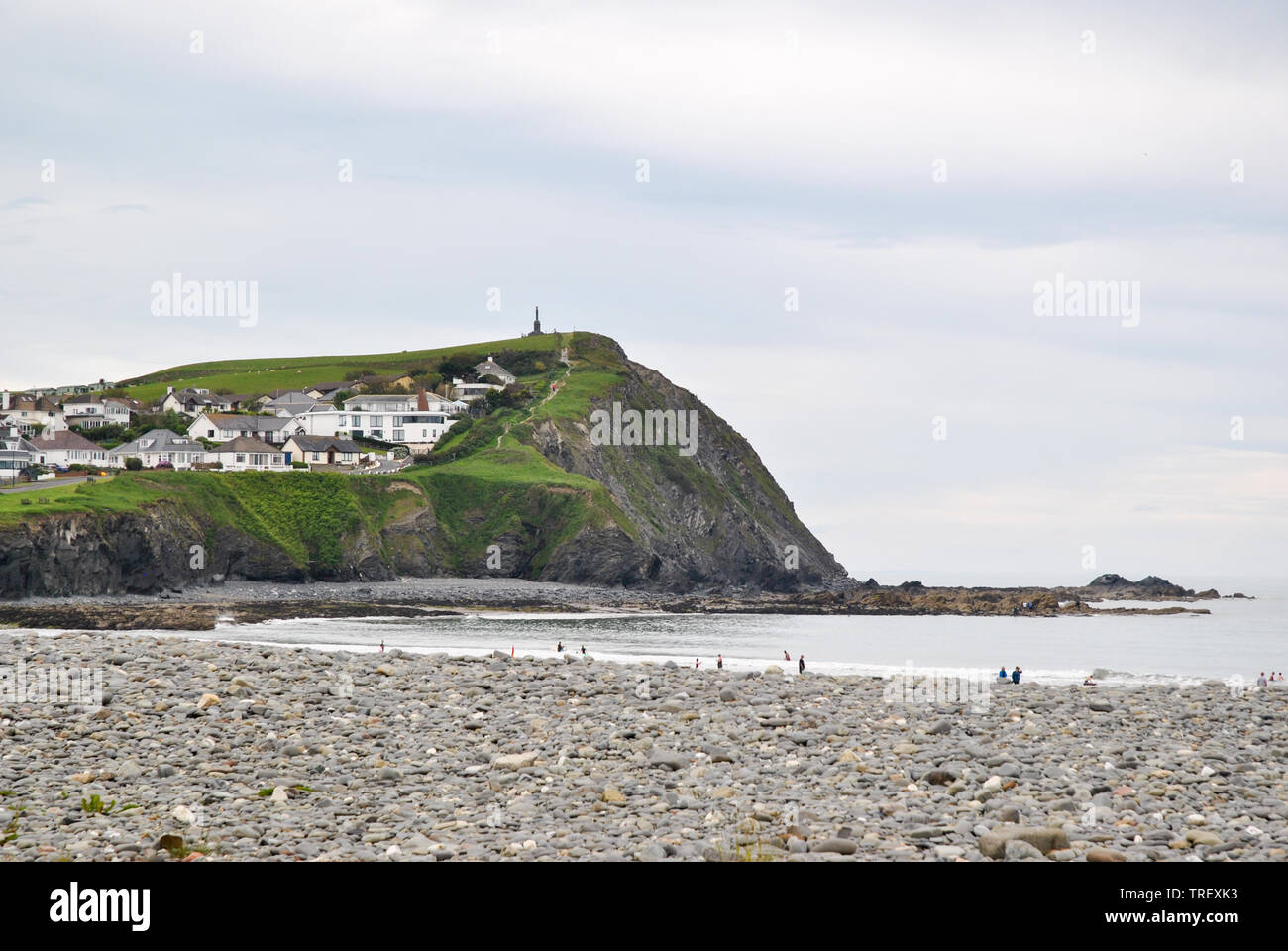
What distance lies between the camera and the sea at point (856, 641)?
53.1m

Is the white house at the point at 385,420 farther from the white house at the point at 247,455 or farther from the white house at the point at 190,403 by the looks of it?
the white house at the point at 247,455

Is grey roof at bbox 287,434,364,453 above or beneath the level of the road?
above

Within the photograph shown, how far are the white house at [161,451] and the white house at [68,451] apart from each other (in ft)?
5.15

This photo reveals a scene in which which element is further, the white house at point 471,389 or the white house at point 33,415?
the white house at point 471,389

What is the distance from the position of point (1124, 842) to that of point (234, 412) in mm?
152562

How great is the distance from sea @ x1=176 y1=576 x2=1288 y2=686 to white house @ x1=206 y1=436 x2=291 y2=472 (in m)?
50.9

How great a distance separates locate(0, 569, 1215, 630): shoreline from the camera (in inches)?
2830

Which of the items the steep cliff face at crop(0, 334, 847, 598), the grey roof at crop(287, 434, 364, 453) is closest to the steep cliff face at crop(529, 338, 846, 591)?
the steep cliff face at crop(0, 334, 847, 598)

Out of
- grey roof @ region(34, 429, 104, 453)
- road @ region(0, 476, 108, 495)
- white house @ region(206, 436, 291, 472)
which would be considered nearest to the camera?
road @ region(0, 476, 108, 495)

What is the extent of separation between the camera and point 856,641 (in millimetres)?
Answer: 73688

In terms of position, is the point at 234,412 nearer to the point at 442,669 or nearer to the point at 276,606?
the point at 276,606

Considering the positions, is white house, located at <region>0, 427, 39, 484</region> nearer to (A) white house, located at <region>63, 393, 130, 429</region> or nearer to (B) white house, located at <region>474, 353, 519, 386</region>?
(A) white house, located at <region>63, 393, 130, 429</region>

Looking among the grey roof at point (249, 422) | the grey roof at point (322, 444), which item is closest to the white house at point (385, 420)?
the grey roof at point (249, 422)
